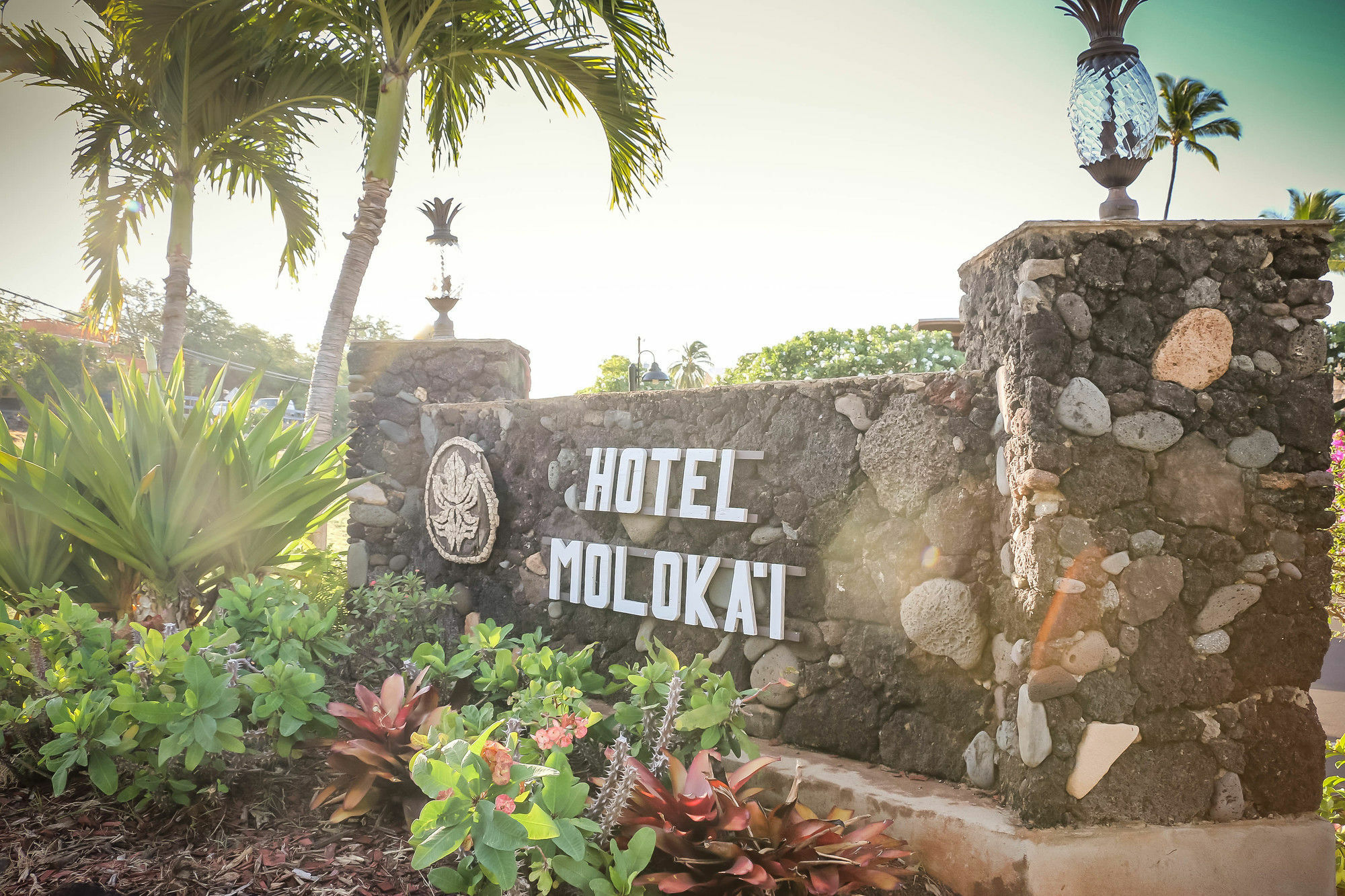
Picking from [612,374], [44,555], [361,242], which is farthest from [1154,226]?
[612,374]

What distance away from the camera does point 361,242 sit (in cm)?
619

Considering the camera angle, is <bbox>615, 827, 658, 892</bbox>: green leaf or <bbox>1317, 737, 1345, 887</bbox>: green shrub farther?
<bbox>1317, 737, 1345, 887</bbox>: green shrub

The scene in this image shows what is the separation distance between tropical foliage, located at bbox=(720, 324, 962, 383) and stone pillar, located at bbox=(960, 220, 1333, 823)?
19.7 m

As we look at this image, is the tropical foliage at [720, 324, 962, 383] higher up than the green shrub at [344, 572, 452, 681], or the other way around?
the tropical foliage at [720, 324, 962, 383]

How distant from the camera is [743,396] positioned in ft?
Result: 11.3

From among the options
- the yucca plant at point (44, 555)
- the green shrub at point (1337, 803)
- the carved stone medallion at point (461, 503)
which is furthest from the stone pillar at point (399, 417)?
the green shrub at point (1337, 803)

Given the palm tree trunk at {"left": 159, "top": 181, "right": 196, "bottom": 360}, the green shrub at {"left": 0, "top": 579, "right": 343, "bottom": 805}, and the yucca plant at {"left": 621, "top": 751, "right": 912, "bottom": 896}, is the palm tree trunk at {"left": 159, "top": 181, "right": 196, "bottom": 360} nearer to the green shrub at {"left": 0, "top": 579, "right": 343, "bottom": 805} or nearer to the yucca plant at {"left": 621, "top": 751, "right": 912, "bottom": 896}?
the green shrub at {"left": 0, "top": 579, "right": 343, "bottom": 805}

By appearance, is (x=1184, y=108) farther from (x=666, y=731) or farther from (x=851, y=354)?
(x=666, y=731)

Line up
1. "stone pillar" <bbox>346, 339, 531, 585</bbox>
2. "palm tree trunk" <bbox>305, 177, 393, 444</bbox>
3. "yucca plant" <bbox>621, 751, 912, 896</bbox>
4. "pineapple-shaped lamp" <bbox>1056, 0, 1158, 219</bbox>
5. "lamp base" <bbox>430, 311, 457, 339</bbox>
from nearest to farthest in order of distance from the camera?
"yucca plant" <bbox>621, 751, 912, 896</bbox>
"pineapple-shaped lamp" <bbox>1056, 0, 1158, 219</bbox>
"stone pillar" <bbox>346, 339, 531, 585</bbox>
"lamp base" <bbox>430, 311, 457, 339</bbox>
"palm tree trunk" <bbox>305, 177, 393, 444</bbox>

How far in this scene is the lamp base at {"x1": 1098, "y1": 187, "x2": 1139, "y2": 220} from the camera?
268 centimetres

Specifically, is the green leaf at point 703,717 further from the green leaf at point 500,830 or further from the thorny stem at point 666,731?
the green leaf at point 500,830

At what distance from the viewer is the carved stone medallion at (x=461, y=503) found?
438 cm

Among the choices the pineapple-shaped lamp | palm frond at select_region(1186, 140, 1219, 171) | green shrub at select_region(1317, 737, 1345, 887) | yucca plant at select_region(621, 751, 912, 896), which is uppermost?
palm frond at select_region(1186, 140, 1219, 171)

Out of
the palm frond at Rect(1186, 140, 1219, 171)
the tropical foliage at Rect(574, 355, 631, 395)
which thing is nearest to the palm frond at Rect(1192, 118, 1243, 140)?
the palm frond at Rect(1186, 140, 1219, 171)
